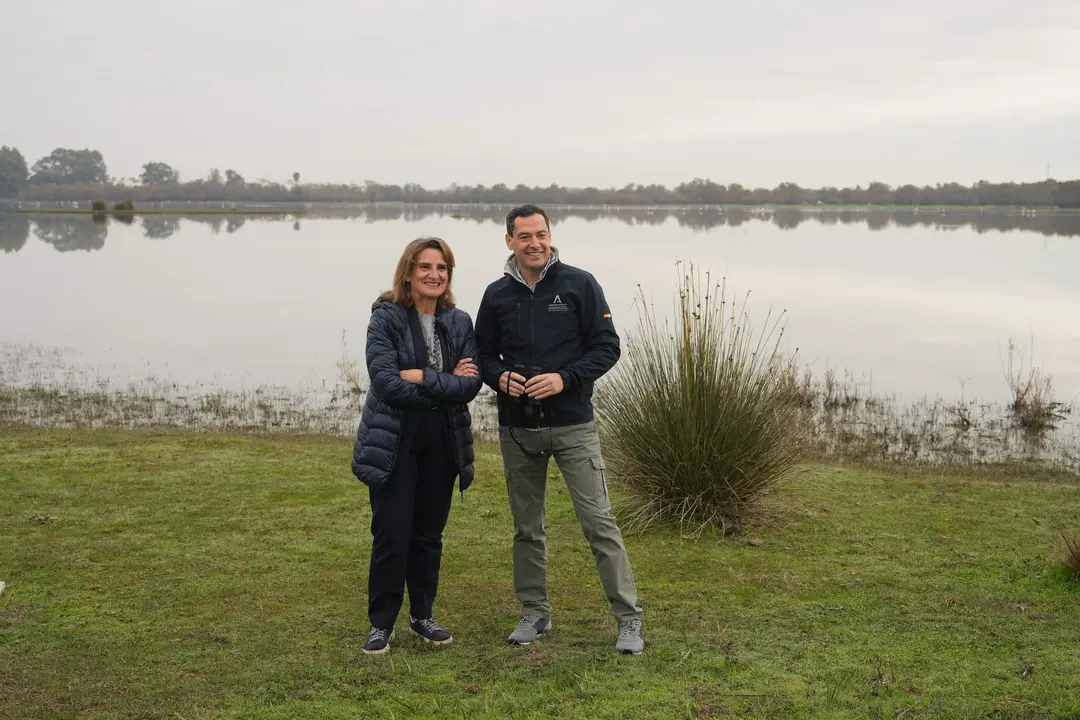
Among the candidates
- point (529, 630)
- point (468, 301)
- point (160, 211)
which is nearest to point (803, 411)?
point (529, 630)

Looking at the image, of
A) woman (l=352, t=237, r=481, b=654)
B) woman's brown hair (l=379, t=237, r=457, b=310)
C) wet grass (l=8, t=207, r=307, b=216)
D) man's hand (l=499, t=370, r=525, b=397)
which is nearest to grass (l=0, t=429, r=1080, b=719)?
woman (l=352, t=237, r=481, b=654)

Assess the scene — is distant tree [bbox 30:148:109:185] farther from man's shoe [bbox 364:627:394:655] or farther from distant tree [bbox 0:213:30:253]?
man's shoe [bbox 364:627:394:655]

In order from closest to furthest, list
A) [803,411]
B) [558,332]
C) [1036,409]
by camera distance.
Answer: [558,332], [803,411], [1036,409]

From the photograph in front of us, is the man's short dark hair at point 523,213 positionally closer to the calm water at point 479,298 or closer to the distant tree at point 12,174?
the calm water at point 479,298

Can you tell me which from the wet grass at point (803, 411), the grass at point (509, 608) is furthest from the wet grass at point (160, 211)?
the grass at point (509, 608)

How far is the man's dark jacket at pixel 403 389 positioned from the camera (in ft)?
13.7

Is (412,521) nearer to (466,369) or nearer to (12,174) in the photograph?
(466,369)

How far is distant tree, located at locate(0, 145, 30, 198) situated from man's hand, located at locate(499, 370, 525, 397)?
15202 cm

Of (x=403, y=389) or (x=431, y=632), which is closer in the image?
(x=403, y=389)

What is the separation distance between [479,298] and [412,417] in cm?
2198

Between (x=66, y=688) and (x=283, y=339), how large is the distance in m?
16.8

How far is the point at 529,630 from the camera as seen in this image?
15.1 feet

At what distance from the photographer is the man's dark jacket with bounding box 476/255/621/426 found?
4.38 metres

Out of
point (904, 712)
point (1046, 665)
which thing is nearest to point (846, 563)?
point (1046, 665)
